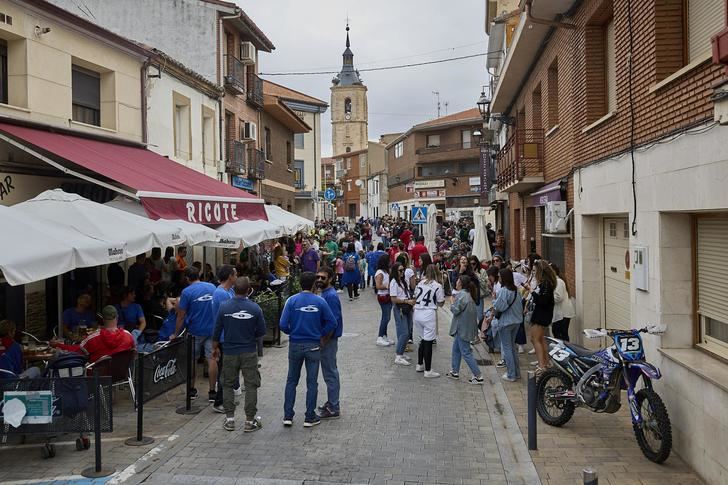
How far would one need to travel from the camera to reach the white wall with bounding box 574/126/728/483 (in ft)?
18.0

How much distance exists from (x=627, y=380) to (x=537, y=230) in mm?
10570

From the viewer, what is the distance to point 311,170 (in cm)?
4050

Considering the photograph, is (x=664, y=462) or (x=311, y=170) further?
(x=311, y=170)

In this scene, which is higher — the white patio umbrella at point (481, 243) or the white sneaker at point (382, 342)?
the white patio umbrella at point (481, 243)

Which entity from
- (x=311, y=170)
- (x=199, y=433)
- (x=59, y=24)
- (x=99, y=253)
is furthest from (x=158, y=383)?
(x=311, y=170)

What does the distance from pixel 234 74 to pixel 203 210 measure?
36.7ft

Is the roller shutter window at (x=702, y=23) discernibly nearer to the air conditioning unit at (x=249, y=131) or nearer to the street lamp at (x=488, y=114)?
the street lamp at (x=488, y=114)

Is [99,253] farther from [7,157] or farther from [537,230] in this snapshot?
[537,230]

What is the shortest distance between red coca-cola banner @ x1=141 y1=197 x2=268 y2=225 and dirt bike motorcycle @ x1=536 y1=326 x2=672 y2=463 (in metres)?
6.34

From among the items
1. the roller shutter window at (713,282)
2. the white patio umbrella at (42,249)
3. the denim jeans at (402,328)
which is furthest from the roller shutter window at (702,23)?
the white patio umbrella at (42,249)

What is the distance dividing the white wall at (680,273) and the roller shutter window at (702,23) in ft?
3.50

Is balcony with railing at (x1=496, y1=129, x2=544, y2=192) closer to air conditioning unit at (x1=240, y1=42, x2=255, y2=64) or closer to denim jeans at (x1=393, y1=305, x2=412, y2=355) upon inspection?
denim jeans at (x1=393, y1=305, x2=412, y2=355)

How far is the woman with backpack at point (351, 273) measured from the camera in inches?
747

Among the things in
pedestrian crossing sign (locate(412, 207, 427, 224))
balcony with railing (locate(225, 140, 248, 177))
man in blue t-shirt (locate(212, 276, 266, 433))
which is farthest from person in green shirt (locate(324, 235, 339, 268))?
man in blue t-shirt (locate(212, 276, 266, 433))
